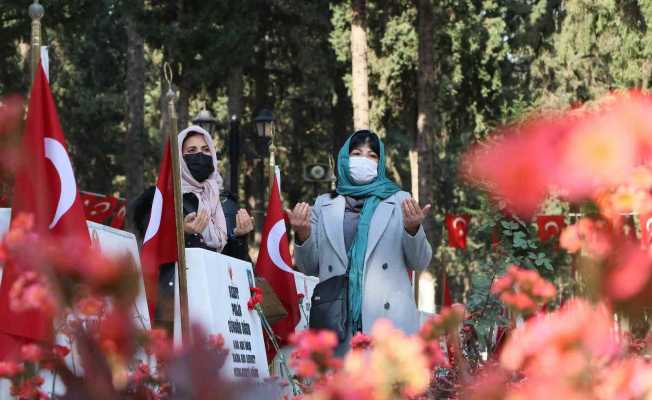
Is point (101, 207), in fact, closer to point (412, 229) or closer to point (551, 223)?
point (551, 223)

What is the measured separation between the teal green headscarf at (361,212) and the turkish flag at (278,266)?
4.71 ft

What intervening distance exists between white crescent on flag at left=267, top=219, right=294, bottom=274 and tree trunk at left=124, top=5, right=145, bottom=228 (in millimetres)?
15412

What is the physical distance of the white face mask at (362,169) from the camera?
20.8ft

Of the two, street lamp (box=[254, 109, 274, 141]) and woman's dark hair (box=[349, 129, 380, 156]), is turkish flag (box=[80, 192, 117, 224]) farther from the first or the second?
woman's dark hair (box=[349, 129, 380, 156])

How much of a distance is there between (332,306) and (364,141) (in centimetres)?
84

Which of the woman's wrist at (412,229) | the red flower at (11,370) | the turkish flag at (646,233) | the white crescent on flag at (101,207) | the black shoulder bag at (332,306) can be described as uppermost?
the white crescent on flag at (101,207)

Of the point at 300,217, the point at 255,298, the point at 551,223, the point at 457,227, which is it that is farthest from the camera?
the point at 457,227

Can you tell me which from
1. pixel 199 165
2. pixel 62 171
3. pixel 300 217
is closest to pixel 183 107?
pixel 199 165

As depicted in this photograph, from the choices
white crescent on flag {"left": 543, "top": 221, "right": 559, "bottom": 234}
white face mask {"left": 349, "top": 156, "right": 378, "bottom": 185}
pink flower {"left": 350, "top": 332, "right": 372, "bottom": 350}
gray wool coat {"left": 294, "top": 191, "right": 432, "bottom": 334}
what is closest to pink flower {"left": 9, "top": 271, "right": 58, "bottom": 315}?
pink flower {"left": 350, "top": 332, "right": 372, "bottom": 350}

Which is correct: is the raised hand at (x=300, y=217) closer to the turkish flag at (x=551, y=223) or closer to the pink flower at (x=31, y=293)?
the pink flower at (x=31, y=293)

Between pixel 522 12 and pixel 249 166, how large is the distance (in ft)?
25.6

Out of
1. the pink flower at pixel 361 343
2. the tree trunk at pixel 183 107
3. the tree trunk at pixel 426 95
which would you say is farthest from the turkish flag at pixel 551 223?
the pink flower at pixel 361 343

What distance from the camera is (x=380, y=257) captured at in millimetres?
6324

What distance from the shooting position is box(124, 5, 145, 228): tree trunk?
83.5ft
